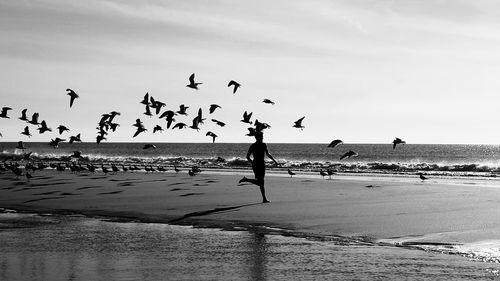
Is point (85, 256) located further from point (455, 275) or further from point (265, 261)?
point (455, 275)

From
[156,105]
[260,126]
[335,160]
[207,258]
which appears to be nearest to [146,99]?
[156,105]

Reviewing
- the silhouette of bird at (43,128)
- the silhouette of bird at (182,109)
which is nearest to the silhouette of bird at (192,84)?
the silhouette of bird at (182,109)

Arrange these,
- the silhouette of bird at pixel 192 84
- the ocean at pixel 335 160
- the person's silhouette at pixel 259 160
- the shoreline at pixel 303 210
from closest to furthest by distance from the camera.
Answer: the shoreline at pixel 303 210, the person's silhouette at pixel 259 160, the silhouette of bird at pixel 192 84, the ocean at pixel 335 160

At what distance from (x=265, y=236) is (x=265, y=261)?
238 cm

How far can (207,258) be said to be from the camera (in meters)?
9.00

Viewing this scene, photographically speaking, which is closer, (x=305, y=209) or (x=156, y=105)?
(x=305, y=209)

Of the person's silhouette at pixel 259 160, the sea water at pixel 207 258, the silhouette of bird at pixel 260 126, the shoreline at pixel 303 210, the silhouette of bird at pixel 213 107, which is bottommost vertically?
the sea water at pixel 207 258

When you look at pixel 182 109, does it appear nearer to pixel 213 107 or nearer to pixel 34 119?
pixel 213 107

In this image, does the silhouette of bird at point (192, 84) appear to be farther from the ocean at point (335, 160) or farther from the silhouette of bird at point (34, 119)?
the ocean at point (335, 160)

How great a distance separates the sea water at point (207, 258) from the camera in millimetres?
7797

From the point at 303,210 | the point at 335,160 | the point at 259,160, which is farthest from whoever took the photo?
the point at 335,160

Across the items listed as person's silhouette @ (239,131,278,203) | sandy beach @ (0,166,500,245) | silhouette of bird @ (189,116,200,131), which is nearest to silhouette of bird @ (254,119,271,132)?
person's silhouette @ (239,131,278,203)

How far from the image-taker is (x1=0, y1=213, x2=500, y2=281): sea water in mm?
7797

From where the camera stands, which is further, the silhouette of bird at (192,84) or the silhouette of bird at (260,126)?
the silhouette of bird at (192,84)
